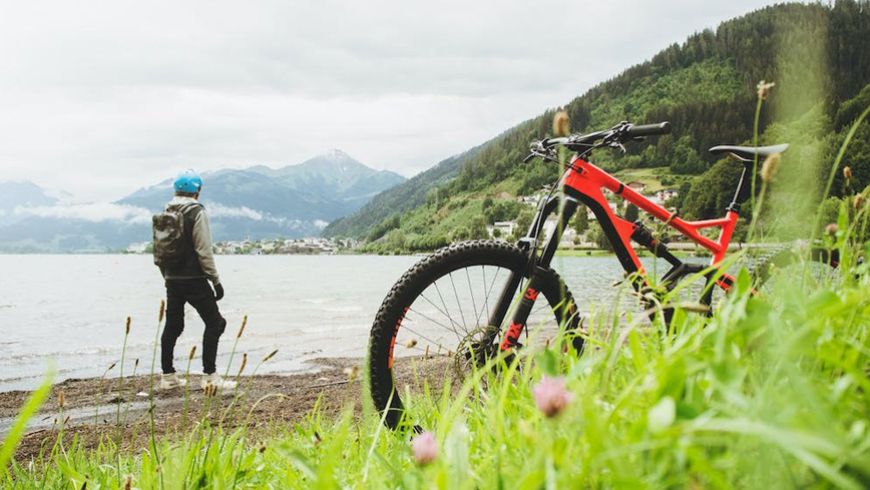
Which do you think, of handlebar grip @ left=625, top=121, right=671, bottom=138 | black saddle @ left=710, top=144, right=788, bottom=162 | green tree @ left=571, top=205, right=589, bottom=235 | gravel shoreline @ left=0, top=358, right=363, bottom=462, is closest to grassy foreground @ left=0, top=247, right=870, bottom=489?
green tree @ left=571, top=205, right=589, bottom=235

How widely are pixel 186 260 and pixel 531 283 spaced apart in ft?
21.7

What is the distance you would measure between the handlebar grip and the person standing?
6512mm

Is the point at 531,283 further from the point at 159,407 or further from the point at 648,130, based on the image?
the point at 159,407

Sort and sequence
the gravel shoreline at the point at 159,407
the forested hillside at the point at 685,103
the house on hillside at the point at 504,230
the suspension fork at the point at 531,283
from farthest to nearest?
the forested hillside at the point at 685,103 < the gravel shoreline at the point at 159,407 < the house on hillside at the point at 504,230 < the suspension fork at the point at 531,283

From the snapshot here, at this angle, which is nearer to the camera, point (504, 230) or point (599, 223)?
point (599, 223)

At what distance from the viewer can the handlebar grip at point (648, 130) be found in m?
3.36

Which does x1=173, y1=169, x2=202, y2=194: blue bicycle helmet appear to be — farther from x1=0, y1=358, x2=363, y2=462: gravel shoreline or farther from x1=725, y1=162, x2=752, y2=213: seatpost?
x1=725, y1=162, x2=752, y2=213: seatpost

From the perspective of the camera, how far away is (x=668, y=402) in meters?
0.84

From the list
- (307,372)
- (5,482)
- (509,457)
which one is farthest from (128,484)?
(307,372)

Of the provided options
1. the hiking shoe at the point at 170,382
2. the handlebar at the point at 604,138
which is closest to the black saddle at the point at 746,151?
the handlebar at the point at 604,138

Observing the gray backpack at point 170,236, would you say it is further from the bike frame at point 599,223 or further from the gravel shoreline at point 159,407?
the bike frame at point 599,223

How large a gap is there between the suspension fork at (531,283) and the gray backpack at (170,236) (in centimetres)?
634

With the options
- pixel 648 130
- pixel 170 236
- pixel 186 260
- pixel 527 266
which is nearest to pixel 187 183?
pixel 170 236

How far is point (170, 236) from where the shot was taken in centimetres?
826
